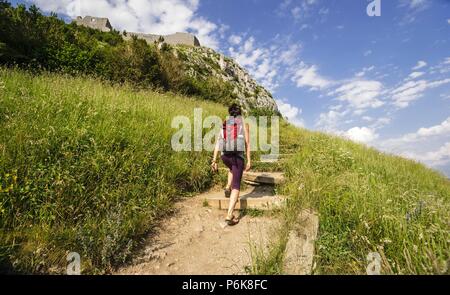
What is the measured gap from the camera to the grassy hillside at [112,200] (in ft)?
9.91

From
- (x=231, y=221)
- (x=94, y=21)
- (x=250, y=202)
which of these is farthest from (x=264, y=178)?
(x=94, y=21)

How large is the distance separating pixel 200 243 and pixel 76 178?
221 cm

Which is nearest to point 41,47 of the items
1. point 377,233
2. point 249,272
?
point 249,272

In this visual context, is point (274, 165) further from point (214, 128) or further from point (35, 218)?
point (35, 218)

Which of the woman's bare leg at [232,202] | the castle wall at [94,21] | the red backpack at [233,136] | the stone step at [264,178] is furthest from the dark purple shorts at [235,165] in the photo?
the castle wall at [94,21]

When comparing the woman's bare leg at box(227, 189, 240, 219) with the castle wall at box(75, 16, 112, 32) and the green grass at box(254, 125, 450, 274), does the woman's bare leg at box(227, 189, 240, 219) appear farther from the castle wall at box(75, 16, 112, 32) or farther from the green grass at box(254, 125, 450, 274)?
the castle wall at box(75, 16, 112, 32)

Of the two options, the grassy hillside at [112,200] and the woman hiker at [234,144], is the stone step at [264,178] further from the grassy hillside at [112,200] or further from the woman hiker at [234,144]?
the woman hiker at [234,144]

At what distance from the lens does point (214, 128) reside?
884 cm

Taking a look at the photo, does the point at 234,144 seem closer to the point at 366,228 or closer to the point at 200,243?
the point at 200,243

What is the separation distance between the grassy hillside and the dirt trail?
31 centimetres

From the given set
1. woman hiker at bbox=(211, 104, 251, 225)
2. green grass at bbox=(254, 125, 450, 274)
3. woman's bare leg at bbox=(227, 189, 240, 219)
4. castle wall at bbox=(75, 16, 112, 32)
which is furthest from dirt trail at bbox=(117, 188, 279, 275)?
castle wall at bbox=(75, 16, 112, 32)

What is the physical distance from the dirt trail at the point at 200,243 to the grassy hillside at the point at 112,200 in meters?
0.31

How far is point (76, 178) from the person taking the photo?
155 inches
